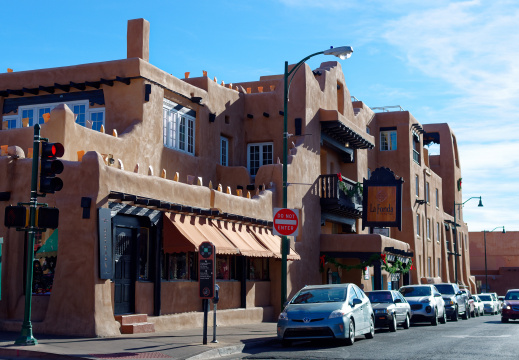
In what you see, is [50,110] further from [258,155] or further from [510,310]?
[510,310]

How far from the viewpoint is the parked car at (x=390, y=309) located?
2320 cm

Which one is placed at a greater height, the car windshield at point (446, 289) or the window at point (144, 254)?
the window at point (144, 254)

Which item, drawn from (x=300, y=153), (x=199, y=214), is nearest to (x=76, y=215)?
(x=199, y=214)

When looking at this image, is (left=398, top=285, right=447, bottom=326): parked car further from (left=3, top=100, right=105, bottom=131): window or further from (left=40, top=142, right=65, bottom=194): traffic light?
(left=40, top=142, right=65, bottom=194): traffic light

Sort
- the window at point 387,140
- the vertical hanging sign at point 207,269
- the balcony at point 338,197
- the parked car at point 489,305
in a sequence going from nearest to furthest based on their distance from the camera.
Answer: the vertical hanging sign at point 207,269 < the balcony at point 338,197 < the parked car at point 489,305 < the window at point 387,140

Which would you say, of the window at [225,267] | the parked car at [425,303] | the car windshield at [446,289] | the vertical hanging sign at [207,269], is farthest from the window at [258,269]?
the vertical hanging sign at [207,269]

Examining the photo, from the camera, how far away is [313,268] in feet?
99.3

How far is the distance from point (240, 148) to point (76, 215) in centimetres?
1480

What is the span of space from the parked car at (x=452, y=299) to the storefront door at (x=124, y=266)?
57.9ft

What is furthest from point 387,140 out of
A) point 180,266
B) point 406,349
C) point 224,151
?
point 406,349

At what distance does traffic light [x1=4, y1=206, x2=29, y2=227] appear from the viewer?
14.1 meters

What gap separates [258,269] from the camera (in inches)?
1048

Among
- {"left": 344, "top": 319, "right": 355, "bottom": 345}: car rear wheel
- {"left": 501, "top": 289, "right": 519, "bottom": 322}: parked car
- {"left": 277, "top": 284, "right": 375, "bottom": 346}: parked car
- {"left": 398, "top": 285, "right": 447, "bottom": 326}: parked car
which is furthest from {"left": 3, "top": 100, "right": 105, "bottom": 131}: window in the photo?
{"left": 501, "top": 289, "right": 519, "bottom": 322}: parked car

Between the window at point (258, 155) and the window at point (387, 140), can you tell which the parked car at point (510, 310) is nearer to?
the window at point (258, 155)
